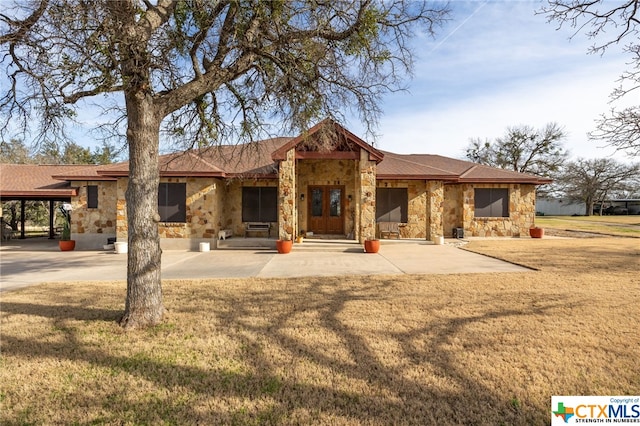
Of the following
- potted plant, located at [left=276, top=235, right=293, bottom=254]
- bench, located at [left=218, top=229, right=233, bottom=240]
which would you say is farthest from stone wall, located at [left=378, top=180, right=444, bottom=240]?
bench, located at [left=218, top=229, right=233, bottom=240]

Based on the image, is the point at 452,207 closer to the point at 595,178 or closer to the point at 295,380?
the point at 295,380

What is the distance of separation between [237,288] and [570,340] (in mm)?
6251

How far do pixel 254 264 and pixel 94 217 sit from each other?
10.8 metres

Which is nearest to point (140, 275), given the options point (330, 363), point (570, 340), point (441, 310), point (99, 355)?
point (99, 355)

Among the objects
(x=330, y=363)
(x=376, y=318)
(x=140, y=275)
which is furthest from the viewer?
(x=376, y=318)

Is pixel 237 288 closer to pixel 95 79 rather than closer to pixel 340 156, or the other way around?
pixel 95 79

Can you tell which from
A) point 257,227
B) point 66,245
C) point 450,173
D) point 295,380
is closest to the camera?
point 295,380

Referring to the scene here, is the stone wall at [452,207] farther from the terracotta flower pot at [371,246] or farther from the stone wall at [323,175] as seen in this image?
the terracotta flower pot at [371,246]

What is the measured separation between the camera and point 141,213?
501 cm

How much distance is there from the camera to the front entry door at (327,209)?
16641 millimetres

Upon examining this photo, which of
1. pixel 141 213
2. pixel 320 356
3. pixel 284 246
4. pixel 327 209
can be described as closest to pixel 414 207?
pixel 327 209

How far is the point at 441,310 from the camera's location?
5.79m

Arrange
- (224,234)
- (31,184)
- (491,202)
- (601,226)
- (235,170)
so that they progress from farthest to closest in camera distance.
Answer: (601,226), (491,202), (31,184), (235,170), (224,234)

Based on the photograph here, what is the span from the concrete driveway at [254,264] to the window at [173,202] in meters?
1.77
